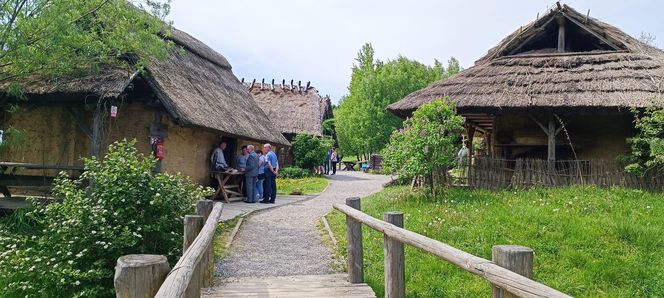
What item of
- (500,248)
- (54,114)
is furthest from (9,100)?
(500,248)

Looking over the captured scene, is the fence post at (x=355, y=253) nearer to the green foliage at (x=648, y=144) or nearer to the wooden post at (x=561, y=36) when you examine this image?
the green foliage at (x=648, y=144)

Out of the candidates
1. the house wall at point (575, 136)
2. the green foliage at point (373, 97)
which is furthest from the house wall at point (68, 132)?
the green foliage at point (373, 97)

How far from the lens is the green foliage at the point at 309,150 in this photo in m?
24.0

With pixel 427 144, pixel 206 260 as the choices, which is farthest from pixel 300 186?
pixel 206 260

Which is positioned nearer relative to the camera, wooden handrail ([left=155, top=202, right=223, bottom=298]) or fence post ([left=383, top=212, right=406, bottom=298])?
wooden handrail ([left=155, top=202, right=223, bottom=298])

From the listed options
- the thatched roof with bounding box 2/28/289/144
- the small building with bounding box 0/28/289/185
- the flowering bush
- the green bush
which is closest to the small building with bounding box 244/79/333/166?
the green bush

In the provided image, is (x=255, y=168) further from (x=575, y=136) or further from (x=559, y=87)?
(x=575, y=136)

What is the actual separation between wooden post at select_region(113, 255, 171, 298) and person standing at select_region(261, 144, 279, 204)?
10229 millimetres

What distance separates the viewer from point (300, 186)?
19.1m

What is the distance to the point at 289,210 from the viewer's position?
38.0 feet

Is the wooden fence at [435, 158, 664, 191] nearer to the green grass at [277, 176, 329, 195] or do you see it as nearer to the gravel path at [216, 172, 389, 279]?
the gravel path at [216, 172, 389, 279]

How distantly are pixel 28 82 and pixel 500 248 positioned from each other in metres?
A: 10.0

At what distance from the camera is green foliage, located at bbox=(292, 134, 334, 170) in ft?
78.8

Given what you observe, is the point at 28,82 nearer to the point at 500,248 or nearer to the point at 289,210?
the point at 289,210
